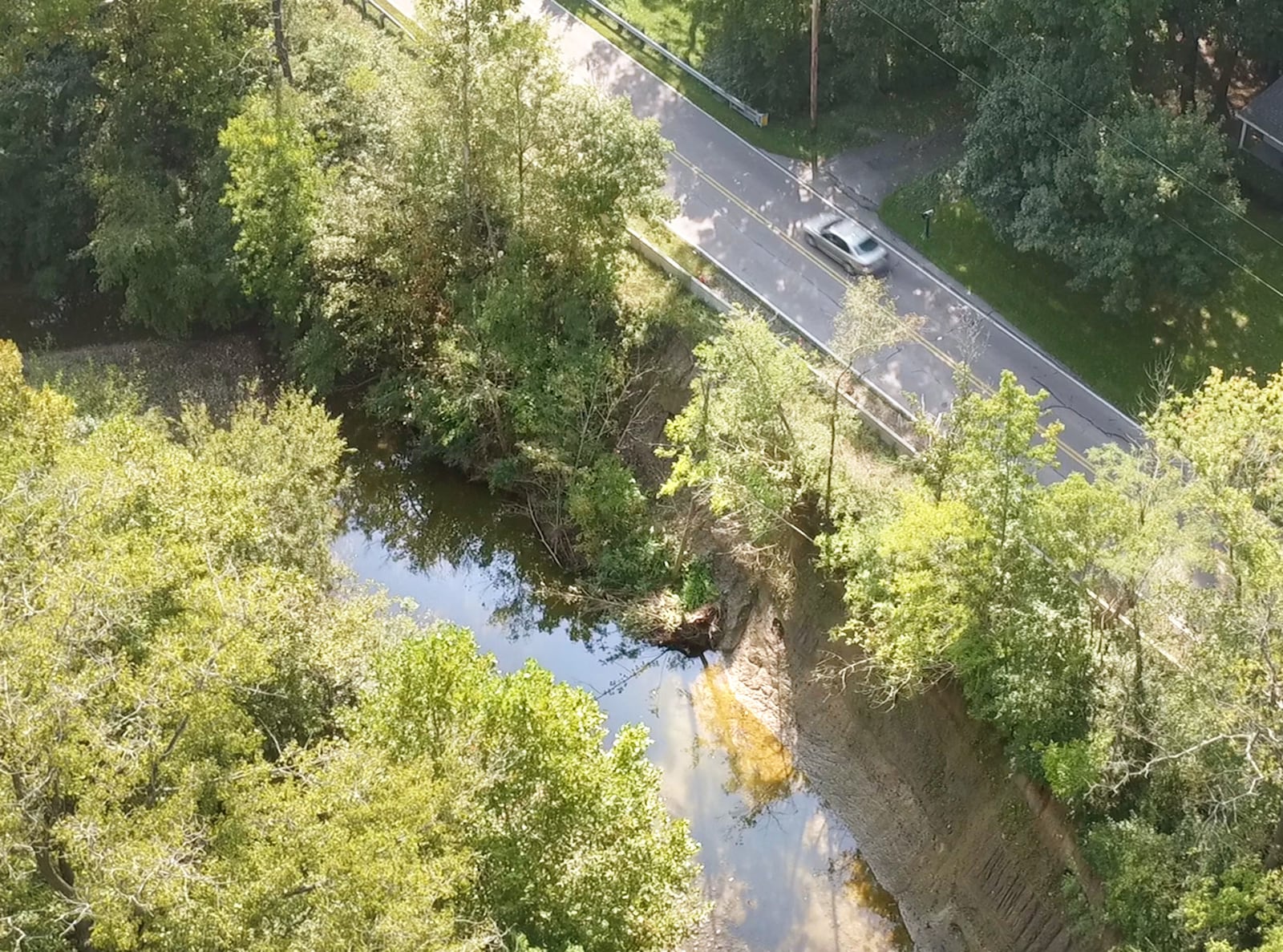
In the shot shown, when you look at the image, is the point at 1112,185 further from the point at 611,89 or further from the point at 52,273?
the point at 52,273

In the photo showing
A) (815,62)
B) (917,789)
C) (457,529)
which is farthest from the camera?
(815,62)

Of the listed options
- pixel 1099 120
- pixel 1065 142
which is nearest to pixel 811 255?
pixel 1065 142

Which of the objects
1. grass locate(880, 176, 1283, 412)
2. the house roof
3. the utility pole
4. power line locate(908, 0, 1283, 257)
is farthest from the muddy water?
the house roof

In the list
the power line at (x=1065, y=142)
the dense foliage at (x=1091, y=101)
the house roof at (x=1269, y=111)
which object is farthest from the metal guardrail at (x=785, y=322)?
the house roof at (x=1269, y=111)

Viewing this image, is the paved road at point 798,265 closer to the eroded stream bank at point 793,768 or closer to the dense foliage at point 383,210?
the dense foliage at point 383,210

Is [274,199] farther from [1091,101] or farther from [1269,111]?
[1269,111]

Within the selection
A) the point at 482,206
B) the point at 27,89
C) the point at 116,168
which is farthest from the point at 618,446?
the point at 27,89
